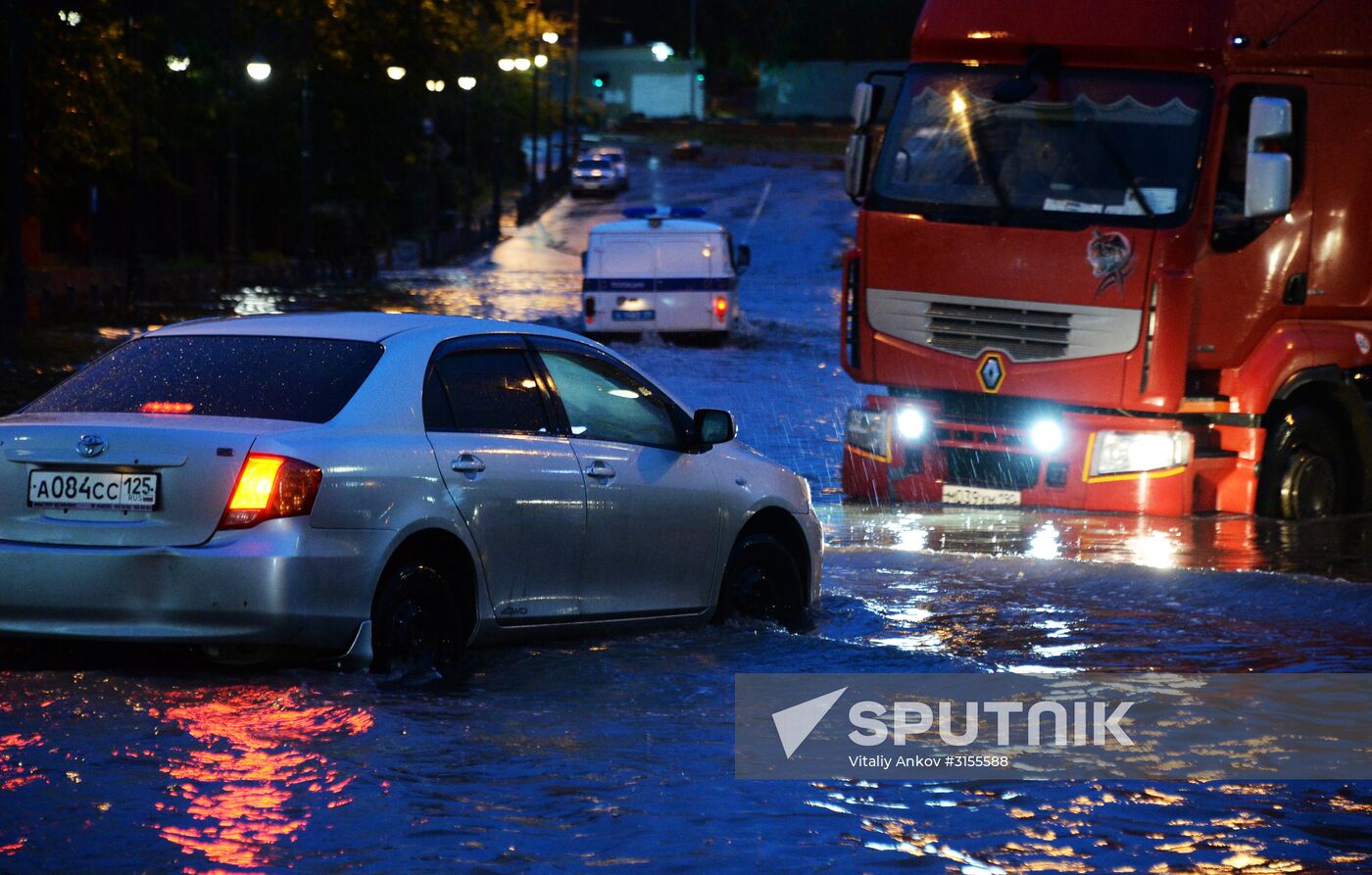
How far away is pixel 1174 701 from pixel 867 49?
11978 centimetres

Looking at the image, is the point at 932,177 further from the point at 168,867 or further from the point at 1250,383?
the point at 168,867

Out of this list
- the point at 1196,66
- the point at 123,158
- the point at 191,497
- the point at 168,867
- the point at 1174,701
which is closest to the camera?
the point at 168,867

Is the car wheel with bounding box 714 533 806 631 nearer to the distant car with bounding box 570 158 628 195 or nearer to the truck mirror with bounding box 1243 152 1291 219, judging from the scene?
the truck mirror with bounding box 1243 152 1291 219

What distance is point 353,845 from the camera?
217 inches

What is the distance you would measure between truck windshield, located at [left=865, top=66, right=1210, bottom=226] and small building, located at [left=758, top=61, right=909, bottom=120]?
11156 cm

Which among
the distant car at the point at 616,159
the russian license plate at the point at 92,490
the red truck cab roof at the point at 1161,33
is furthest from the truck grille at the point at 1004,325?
the distant car at the point at 616,159

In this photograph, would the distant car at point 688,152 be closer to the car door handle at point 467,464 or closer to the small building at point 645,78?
the small building at point 645,78

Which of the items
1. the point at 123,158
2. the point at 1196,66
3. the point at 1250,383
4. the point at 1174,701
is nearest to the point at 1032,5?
the point at 1196,66

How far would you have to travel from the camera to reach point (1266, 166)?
12.9 m

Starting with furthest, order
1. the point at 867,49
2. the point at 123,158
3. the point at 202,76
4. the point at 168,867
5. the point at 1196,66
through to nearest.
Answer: the point at 867,49 → the point at 202,76 → the point at 123,158 → the point at 1196,66 → the point at 168,867

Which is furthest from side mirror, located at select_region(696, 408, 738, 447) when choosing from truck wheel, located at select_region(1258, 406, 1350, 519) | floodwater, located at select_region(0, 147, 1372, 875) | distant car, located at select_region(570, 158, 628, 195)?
distant car, located at select_region(570, 158, 628, 195)

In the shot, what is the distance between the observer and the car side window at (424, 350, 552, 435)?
786 cm

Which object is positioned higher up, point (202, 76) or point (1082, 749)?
point (202, 76)

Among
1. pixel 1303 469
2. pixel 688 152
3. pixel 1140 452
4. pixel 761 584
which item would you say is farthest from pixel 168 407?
pixel 688 152
